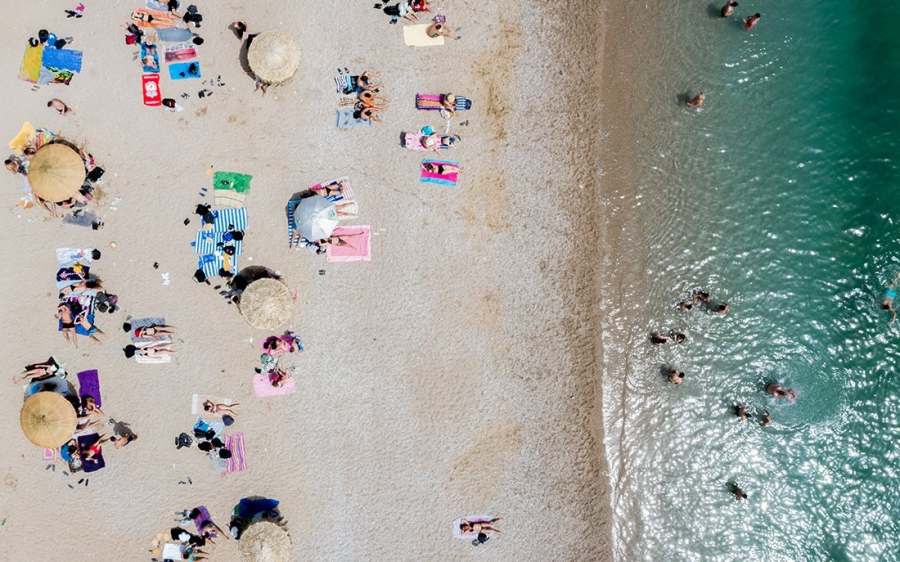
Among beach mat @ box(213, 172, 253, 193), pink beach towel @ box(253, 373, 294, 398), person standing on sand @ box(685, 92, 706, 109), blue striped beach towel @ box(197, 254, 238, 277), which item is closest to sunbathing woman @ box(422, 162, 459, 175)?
beach mat @ box(213, 172, 253, 193)

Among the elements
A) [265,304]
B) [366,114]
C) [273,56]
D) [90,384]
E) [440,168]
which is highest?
[273,56]

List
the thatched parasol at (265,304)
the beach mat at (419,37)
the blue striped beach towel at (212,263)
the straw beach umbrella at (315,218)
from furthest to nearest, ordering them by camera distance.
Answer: the beach mat at (419,37) < the blue striped beach towel at (212,263) < the straw beach umbrella at (315,218) < the thatched parasol at (265,304)

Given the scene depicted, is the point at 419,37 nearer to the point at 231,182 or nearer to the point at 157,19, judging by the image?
the point at 231,182

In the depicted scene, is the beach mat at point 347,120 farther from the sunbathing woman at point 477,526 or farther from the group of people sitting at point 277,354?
the sunbathing woman at point 477,526

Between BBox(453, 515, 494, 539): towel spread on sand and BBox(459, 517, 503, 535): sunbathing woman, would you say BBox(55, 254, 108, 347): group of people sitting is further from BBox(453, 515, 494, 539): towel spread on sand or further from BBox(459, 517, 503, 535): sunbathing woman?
BBox(459, 517, 503, 535): sunbathing woman

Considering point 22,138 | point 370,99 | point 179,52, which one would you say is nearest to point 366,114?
point 370,99

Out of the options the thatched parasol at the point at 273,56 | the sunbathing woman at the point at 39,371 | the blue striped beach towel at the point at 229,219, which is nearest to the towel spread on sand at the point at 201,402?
the sunbathing woman at the point at 39,371
